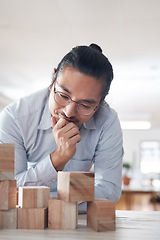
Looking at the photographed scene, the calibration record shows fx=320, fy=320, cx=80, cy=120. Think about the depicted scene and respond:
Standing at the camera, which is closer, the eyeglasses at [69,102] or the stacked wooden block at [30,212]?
the stacked wooden block at [30,212]

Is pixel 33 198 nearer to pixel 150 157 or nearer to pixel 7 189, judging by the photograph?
pixel 7 189

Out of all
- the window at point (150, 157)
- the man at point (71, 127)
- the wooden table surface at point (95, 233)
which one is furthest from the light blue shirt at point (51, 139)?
the window at point (150, 157)

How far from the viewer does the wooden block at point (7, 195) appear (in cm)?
86

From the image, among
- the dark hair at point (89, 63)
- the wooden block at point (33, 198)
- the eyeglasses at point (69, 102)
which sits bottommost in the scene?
the wooden block at point (33, 198)

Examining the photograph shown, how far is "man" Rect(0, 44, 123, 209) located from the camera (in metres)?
1.18

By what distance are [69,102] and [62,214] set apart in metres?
0.44

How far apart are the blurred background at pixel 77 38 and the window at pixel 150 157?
22.0ft

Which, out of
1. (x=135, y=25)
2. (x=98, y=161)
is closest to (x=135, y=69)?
(x=135, y=25)

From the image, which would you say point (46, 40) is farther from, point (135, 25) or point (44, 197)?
point (44, 197)

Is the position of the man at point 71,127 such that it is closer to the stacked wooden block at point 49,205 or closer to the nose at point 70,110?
the nose at point 70,110

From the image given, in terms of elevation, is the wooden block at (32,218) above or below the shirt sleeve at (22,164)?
below


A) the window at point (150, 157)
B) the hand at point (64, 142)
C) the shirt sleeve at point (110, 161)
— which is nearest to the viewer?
the hand at point (64, 142)

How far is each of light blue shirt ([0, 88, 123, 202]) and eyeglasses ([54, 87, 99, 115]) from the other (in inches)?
7.1

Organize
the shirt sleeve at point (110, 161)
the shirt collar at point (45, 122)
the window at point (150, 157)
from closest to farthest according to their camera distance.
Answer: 1. the shirt sleeve at point (110, 161)
2. the shirt collar at point (45, 122)
3. the window at point (150, 157)
